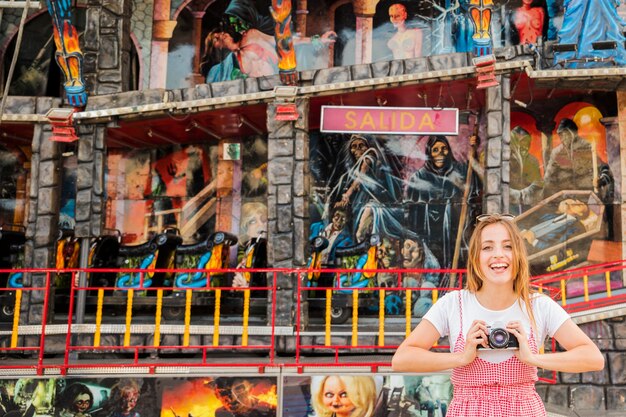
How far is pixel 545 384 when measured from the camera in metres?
7.05

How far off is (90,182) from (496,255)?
733cm

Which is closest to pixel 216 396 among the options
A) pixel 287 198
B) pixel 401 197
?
pixel 287 198

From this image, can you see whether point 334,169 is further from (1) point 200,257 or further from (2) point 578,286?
(2) point 578,286

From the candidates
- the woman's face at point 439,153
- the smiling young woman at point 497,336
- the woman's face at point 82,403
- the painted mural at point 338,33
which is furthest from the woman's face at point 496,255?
the painted mural at point 338,33

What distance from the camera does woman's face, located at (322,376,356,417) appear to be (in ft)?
19.9

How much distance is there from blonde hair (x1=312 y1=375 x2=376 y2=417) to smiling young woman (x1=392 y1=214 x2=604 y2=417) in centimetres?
Result: 423

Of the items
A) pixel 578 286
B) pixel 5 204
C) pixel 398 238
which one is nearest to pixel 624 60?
pixel 578 286

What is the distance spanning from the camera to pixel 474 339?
184 centimetres

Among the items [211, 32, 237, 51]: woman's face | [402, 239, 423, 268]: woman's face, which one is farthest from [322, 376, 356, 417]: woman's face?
[211, 32, 237, 51]: woman's face

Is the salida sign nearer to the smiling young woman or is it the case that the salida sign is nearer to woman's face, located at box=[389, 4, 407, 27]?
woman's face, located at box=[389, 4, 407, 27]

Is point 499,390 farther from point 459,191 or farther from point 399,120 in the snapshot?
point 459,191

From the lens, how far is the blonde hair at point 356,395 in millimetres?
6059

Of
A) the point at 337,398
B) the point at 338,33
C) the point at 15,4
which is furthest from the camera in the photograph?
the point at 338,33

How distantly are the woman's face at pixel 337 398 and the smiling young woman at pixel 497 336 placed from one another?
424 centimetres
